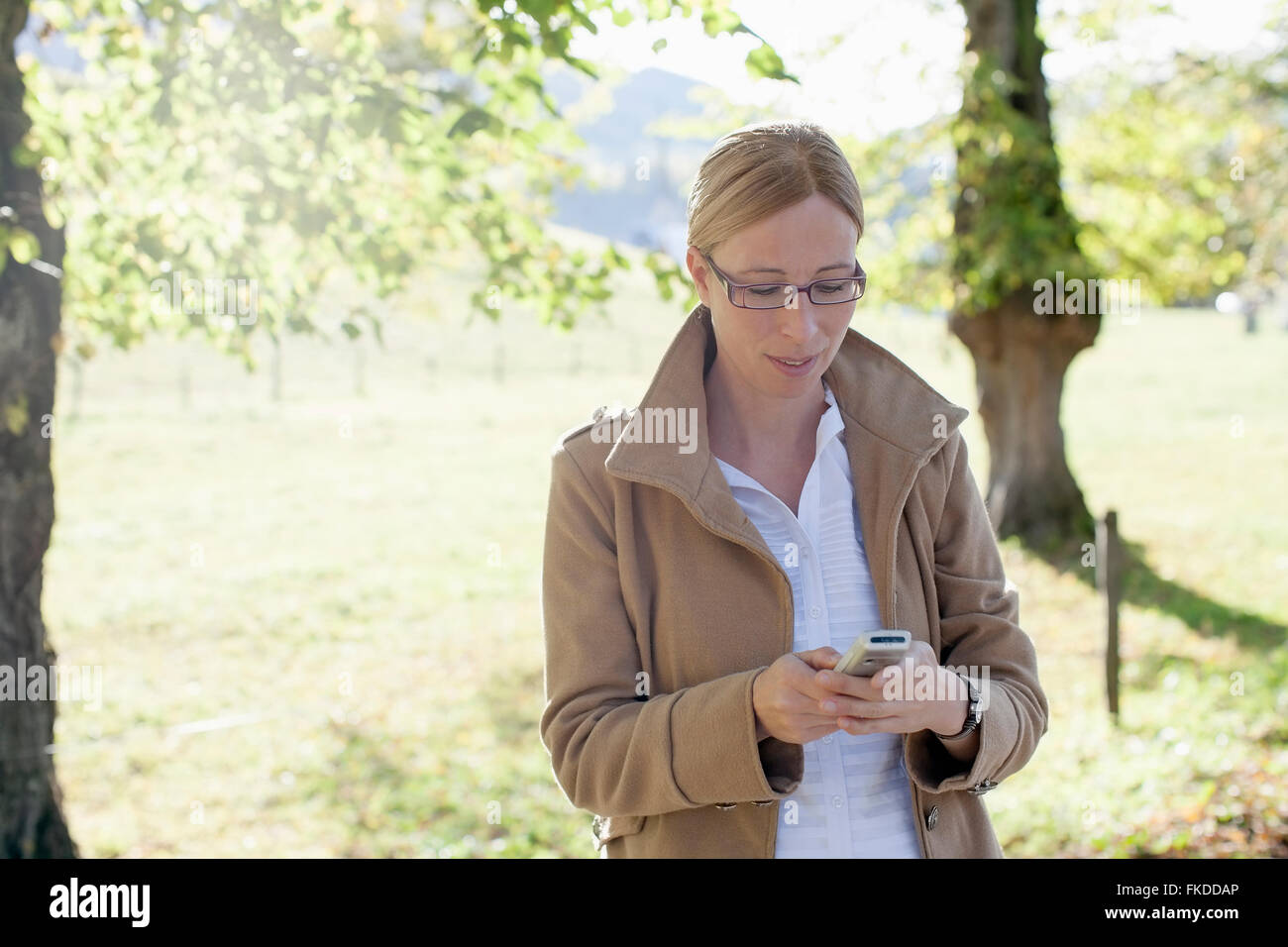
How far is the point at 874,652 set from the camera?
1.69 metres

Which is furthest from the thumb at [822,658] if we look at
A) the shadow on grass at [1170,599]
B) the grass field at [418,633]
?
the shadow on grass at [1170,599]

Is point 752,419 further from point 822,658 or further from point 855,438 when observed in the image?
point 822,658

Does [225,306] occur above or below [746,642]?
above

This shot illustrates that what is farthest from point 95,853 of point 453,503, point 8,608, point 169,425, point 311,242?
point 169,425

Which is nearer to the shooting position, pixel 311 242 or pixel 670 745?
pixel 670 745

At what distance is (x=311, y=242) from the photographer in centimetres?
573

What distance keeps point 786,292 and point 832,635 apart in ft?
2.09

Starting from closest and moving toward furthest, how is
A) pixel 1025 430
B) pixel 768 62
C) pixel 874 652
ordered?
pixel 874 652 < pixel 768 62 < pixel 1025 430

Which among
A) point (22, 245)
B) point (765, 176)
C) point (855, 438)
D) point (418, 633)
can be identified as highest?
point (22, 245)

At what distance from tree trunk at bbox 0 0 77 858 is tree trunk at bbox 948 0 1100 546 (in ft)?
28.3

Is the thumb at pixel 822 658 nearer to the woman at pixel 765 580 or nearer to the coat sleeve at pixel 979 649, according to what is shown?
the woman at pixel 765 580

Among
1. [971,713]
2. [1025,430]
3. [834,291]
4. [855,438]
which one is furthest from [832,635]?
[1025,430]
